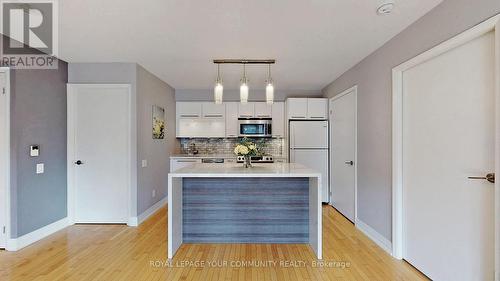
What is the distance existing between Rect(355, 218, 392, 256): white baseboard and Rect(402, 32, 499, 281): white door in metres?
0.24

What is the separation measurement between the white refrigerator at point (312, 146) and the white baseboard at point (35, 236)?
3.85 metres

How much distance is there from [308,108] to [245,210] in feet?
9.31

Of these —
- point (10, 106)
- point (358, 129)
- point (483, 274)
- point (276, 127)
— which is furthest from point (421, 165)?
point (10, 106)

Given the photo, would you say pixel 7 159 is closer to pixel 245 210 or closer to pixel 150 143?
pixel 150 143

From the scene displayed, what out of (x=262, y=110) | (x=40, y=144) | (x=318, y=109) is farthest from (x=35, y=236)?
(x=318, y=109)

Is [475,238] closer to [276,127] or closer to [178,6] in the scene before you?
[178,6]

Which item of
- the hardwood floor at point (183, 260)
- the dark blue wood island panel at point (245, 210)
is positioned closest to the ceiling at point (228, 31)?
the dark blue wood island panel at point (245, 210)

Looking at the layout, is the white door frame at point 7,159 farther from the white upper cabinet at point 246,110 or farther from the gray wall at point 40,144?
the white upper cabinet at point 246,110

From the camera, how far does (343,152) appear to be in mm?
4449

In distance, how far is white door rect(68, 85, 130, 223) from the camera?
3.94 meters

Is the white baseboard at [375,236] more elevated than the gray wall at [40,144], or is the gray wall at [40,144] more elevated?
the gray wall at [40,144]

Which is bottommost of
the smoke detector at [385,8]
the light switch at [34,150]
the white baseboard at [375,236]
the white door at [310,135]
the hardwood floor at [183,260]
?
the hardwood floor at [183,260]

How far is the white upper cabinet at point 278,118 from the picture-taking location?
588 centimetres

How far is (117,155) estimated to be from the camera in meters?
3.95
